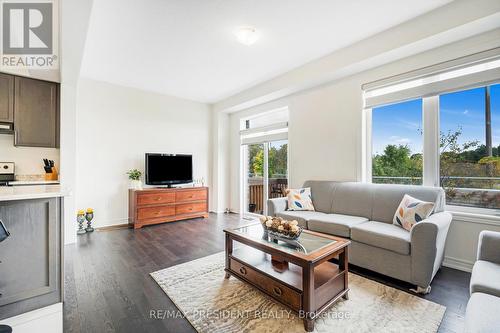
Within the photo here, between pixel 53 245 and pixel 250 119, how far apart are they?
4348mm

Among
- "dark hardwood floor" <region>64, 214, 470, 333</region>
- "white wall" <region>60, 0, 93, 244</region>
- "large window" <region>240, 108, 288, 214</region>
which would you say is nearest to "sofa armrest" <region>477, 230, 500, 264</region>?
"dark hardwood floor" <region>64, 214, 470, 333</region>

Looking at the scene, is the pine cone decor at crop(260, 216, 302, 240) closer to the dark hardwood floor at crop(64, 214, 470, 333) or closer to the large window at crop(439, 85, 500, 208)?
the dark hardwood floor at crop(64, 214, 470, 333)

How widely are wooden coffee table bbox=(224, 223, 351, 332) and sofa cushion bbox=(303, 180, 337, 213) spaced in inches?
48.3

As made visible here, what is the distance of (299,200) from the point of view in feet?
11.1

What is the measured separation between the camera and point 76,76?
127 inches

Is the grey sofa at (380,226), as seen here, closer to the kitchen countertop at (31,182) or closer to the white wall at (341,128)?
the white wall at (341,128)

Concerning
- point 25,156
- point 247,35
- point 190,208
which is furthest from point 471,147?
point 25,156

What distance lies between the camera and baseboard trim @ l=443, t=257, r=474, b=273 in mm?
2447

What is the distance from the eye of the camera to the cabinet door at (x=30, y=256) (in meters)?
1.71

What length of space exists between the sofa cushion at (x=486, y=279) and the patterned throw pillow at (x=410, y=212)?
0.71 m

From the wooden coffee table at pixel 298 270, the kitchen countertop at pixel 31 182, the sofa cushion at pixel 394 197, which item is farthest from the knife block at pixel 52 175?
the sofa cushion at pixel 394 197

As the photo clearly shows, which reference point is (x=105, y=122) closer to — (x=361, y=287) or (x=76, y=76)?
(x=76, y=76)

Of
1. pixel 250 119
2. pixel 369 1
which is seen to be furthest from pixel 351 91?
pixel 250 119

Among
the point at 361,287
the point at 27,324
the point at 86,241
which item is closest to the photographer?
the point at 27,324
